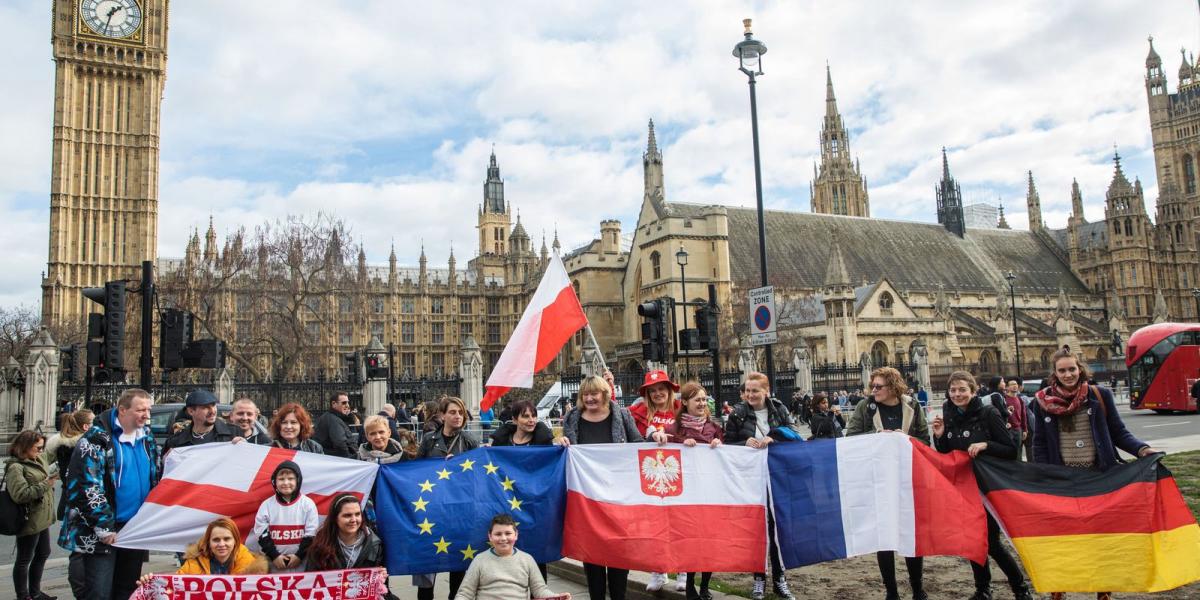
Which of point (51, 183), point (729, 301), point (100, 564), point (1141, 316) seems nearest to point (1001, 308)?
point (729, 301)

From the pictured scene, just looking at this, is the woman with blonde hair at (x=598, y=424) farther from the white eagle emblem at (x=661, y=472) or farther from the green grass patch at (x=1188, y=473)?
the green grass patch at (x=1188, y=473)

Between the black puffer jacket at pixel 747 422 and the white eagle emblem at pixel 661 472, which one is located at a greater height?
the black puffer jacket at pixel 747 422

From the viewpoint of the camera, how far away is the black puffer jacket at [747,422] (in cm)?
687

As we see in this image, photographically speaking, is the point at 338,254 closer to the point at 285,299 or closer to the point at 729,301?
the point at 285,299

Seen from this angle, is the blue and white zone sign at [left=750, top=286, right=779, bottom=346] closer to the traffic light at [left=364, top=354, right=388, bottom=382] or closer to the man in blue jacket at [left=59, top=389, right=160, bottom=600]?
the man in blue jacket at [left=59, top=389, right=160, bottom=600]

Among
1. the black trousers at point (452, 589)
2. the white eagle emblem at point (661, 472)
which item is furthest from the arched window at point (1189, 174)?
the black trousers at point (452, 589)

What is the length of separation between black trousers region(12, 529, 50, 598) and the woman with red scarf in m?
8.21

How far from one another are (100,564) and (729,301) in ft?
158

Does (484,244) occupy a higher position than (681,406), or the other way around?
(484,244)

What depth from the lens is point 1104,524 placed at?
5918 mm

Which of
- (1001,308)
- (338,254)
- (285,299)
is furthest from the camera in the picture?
(1001,308)

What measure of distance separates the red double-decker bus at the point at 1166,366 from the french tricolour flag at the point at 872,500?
26202 millimetres

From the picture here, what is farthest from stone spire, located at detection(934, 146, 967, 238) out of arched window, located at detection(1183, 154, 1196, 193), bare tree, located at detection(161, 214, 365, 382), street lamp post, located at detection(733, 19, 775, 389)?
street lamp post, located at detection(733, 19, 775, 389)

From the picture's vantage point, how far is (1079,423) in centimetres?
609
